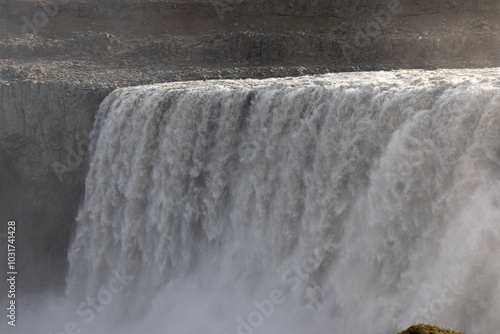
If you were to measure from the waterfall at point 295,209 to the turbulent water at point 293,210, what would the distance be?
30 millimetres

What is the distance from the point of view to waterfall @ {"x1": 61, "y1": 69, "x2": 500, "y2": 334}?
8422 millimetres

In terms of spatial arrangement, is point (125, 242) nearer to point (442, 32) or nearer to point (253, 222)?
point (253, 222)

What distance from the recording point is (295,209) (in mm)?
11711

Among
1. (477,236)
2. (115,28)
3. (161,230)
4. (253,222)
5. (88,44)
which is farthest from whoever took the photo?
(115,28)

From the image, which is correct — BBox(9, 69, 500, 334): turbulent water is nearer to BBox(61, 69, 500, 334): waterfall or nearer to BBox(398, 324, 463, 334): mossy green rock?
BBox(61, 69, 500, 334): waterfall

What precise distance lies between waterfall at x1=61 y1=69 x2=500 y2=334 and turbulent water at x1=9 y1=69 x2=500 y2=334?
1.2 inches

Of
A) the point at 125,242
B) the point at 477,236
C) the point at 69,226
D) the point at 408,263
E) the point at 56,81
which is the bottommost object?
the point at 69,226

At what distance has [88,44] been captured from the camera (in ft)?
81.8

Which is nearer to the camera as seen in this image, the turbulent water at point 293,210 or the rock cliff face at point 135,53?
the turbulent water at point 293,210

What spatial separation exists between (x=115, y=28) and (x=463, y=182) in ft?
74.9

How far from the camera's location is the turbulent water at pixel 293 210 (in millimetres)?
8430

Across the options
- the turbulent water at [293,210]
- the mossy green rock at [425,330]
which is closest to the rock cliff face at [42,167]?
the turbulent water at [293,210]

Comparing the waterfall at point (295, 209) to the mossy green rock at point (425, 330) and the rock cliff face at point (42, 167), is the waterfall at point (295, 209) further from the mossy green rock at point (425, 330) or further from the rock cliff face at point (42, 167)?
the mossy green rock at point (425, 330)

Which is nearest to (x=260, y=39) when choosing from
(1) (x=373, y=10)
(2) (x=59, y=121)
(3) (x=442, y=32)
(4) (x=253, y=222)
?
(1) (x=373, y=10)
